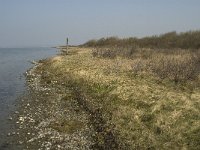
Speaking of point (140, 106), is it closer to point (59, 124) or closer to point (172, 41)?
point (59, 124)

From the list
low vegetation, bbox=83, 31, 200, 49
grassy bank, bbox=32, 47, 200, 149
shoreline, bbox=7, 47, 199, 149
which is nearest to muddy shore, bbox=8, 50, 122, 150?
shoreline, bbox=7, 47, 199, 149

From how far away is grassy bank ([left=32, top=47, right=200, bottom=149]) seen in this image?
14837mm

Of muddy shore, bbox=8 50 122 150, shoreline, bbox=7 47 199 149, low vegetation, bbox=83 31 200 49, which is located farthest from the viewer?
low vegetation, bbox=83 31 200 49

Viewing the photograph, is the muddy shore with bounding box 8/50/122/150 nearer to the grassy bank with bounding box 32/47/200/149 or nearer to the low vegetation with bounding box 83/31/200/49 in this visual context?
the grassy bank with bounding box 32/47/200/149

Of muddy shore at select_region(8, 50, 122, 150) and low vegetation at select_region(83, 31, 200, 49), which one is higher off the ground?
low vegetation at select_region(83, 31, 200, 49)

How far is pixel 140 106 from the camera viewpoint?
19.1 metres

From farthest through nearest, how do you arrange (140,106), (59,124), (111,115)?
1. (140,106)
2. (59,124)
3. (111,115)

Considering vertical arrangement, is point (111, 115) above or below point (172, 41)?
below

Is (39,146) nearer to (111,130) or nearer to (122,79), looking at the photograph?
(111,130)

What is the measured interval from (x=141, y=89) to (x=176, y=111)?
210 inches

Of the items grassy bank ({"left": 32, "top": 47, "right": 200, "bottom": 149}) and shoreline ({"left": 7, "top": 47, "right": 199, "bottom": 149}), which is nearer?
grassy bank ({"left": 32, "top": 47, "right": 200, "bottom": 149})

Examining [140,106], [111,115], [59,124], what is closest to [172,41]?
[140,106]

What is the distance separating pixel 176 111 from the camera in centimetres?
1730

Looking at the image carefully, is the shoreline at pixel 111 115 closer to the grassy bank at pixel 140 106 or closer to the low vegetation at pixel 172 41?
the grassy bank at pixel 140 106
